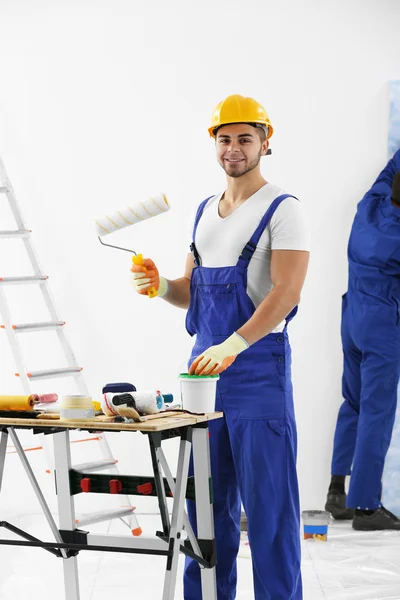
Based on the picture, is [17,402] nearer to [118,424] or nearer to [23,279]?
[118,424]

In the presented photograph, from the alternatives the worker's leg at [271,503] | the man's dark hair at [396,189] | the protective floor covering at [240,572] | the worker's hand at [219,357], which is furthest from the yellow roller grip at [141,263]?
the man's dark hair at [396,189]

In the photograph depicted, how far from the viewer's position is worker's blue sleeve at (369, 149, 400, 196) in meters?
4.32

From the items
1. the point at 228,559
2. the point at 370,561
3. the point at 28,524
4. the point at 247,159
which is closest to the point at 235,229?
the point at 247,159

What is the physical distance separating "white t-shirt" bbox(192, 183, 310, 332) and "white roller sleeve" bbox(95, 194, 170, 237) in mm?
185

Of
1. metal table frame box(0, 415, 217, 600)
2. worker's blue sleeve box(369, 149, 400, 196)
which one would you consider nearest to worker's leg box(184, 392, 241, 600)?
metal table frame box(0, 415, 217, 600)

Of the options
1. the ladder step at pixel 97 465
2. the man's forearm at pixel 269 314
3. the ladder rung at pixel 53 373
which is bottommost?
the ladder step at pixel 97 465

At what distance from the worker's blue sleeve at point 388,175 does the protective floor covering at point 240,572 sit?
5.68 feet

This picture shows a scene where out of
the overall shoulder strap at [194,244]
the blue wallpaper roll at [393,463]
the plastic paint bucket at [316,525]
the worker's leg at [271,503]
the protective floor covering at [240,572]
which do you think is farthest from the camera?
the blue wallpaper roll at [393,463]

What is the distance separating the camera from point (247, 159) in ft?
8.80

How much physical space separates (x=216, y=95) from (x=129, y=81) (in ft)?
1.56

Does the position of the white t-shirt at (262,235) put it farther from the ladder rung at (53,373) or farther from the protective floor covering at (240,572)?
the ladder rung at (53,373)

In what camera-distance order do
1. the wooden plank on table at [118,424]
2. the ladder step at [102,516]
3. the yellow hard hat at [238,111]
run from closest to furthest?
the wooden plank on table at [118,424] < the yellow hard hat at [238,111] < the ladder step at [102,516]

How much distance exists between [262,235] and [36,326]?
195 cm

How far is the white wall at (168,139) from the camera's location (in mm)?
4477
